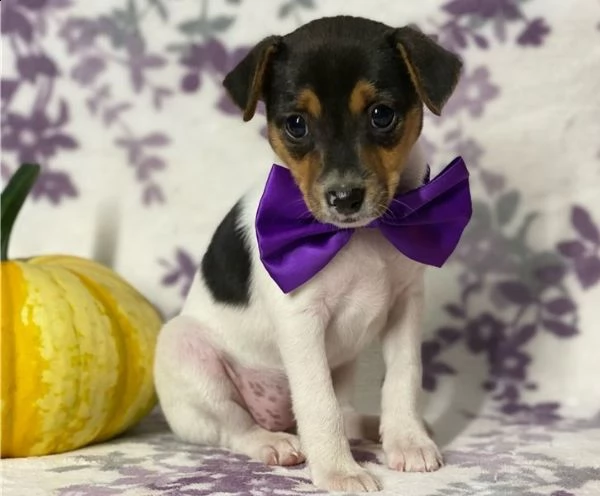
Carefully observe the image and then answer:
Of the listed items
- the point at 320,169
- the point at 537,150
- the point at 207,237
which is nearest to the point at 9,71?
the point at 207,237

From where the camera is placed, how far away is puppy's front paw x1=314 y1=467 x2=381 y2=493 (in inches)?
105

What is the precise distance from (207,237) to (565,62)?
1.57 metres

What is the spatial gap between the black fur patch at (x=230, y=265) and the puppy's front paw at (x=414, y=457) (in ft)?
2.21

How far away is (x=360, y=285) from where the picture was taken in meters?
2.93

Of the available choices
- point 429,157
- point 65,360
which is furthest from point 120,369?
point 429,157

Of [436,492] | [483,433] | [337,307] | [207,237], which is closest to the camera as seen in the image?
[436,492]

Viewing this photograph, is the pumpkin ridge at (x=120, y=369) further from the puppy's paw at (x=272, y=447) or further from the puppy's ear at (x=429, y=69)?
the puppy's ear at (x=429, y=69)

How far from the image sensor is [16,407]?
3.11 meters

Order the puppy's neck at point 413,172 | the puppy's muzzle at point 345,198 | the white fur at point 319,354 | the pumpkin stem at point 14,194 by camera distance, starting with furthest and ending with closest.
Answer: the pumpkin stem at point 14,194 < the puppy's neck at point 413,172 < the white fur at point 319,354 < the puppy's muzzle at point 345,198

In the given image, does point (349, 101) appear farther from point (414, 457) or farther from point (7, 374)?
point (7, 374)

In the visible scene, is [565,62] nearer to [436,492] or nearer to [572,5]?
[572,5]

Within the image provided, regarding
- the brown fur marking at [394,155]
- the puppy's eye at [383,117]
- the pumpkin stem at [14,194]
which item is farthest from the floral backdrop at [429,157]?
the puppy's eye at [383,117]

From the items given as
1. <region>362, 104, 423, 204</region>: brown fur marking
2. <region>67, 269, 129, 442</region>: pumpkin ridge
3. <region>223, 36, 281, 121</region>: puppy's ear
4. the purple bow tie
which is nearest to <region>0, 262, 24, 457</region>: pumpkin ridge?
<region>67, 269, 129, 442</region>: pumpkin ridge

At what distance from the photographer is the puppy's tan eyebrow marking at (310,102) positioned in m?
2.73
